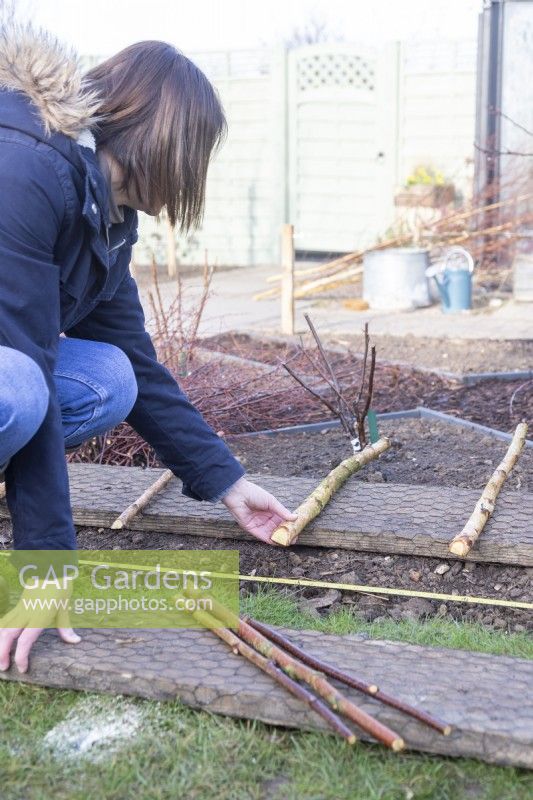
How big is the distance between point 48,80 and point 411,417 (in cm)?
289

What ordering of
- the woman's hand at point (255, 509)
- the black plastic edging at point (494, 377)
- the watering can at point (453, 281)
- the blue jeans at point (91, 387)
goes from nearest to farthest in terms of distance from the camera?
the blue jeans at point (91, 387) < the woman's hand at point (255, 509) < the black plastic edging at point (494, 377) < the watering can at point (453, 281)

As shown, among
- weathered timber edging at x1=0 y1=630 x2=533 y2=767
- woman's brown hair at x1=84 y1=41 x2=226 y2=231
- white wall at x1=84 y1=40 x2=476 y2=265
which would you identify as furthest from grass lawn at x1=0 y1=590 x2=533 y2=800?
white wall at x1=84 y1=40 x2=476 y2=265

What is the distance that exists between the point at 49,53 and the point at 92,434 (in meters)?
1.01

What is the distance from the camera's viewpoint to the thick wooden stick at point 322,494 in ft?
8.90

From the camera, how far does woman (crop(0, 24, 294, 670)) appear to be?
1.99 meters

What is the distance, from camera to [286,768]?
6.15 ft

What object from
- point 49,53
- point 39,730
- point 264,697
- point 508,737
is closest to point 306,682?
point 264,697

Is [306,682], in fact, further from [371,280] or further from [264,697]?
[371,280]

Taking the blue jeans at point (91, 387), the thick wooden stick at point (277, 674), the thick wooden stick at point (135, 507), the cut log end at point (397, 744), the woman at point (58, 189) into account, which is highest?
the woman at point (58, 189)

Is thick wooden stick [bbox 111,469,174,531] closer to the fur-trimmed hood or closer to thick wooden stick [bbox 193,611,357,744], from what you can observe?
thick wooden stick [bbox 193,611,357,744]

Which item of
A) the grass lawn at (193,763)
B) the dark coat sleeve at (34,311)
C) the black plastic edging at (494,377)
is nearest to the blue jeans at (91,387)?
the dark coat sleeve at (34,311)

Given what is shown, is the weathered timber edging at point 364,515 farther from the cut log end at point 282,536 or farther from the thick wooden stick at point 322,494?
the cut log end at point 282,536

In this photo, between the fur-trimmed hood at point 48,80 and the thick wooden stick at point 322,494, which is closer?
the fur-trimmed hood at point 48,80

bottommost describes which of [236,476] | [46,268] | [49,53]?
[236,476]
